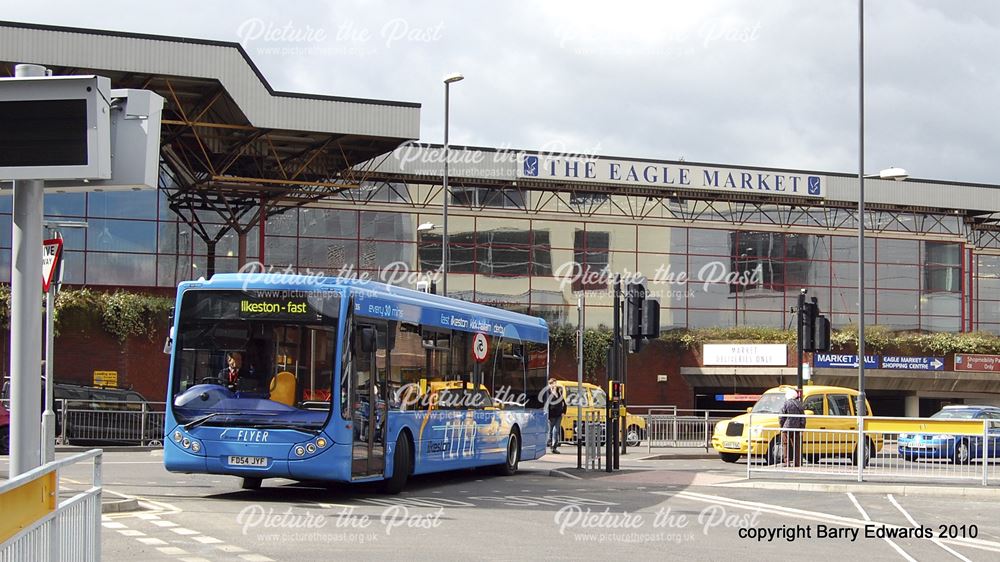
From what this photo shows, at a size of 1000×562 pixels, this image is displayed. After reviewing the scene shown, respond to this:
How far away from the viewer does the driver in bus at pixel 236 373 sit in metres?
16.0

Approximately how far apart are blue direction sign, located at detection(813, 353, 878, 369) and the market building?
0.47ft

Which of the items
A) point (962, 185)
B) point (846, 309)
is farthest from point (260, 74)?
point (962, 185)

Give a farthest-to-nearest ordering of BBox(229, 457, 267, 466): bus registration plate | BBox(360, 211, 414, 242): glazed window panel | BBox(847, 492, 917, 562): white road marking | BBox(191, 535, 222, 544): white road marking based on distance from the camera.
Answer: BBox(360, 211, 414, 242): glazed window panel, BBox(229, 457, 267, 466): bus registration plate, BBox(847, 492, 917, 562): white road marking, BBox(191, 535, 222, 544): white road marking

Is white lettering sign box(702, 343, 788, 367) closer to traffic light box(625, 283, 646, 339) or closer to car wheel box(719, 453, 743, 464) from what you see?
car wheel box(719, 453, 743, 464)

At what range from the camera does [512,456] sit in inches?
886

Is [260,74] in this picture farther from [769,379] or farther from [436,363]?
[769,379]

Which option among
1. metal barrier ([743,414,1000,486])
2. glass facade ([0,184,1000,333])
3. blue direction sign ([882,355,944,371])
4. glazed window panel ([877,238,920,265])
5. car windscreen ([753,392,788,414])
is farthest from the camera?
glazed window panel ([877,238,920,265])

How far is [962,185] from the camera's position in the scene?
2240 inches

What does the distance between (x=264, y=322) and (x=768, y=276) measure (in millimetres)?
40406

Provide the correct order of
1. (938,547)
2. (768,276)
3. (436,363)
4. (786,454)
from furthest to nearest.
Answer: (768,276) < (786,454) < (436,363) < (938,547)

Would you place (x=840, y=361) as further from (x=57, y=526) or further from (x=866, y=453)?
(x=57, y=526)

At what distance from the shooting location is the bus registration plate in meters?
15.8

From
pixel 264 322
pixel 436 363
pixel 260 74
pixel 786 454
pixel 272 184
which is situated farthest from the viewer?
A: pixel 272 184

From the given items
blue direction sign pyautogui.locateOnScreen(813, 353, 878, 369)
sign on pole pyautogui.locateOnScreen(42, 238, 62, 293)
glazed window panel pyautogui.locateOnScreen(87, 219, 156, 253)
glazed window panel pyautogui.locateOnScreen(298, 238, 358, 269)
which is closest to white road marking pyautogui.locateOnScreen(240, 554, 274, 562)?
sign on pole pyautogui.locateOnScreen(42, 238, 62, 293)
